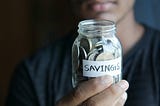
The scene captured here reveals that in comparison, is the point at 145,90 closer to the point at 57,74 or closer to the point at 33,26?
the point at 57,74

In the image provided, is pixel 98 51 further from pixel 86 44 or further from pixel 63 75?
pixel 63 75

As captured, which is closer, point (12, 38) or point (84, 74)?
point (84, 74)

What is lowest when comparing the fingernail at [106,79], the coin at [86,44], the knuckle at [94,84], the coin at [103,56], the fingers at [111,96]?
the fingers at [111,96]

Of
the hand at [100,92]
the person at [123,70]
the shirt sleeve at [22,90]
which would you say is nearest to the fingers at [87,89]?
the hand at [100,92]

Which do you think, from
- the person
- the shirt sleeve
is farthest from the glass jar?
the shirt sleeve

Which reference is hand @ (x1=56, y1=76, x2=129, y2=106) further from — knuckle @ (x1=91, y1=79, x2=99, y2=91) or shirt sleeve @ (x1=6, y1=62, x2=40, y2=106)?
shirt sleeve @ (x1=6, y1=62, x2=40, y2=106)

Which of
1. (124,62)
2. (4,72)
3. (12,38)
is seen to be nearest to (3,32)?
(12,38)

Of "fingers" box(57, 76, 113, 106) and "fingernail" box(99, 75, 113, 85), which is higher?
"fingernail" box(99, 75, 113, 85)

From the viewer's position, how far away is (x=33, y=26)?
194cm

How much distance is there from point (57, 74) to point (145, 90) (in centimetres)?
28

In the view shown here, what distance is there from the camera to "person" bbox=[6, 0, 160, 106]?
3.71ft

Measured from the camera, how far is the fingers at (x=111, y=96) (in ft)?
2.47

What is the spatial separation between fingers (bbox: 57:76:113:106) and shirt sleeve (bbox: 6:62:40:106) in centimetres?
43

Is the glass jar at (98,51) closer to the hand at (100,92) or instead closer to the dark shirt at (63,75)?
the hand at (100,92)
